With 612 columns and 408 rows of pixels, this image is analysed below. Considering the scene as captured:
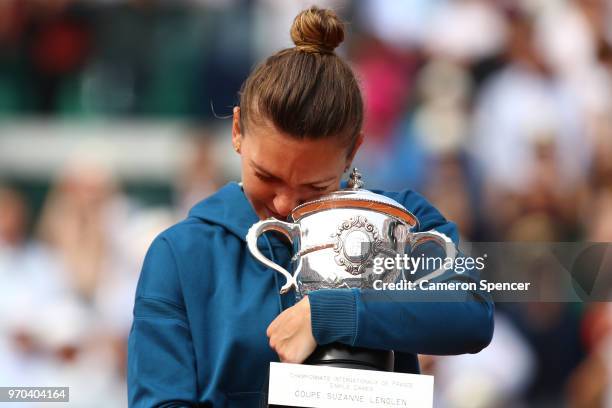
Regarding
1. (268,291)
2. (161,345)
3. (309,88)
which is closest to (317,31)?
(309,88)

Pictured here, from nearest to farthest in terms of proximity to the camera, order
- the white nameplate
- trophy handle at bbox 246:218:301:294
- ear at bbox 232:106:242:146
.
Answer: the white nameplate → trophy handle at bbox 246:218:301:294 → ear at bbox 232:106:242:146

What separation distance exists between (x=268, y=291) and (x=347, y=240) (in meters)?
0.13

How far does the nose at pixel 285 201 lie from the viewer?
1.37 m

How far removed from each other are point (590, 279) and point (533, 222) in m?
2.43

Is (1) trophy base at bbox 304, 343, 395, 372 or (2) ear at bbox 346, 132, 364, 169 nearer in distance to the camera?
(1) trophy base at bbox 304, 343, 395, 372

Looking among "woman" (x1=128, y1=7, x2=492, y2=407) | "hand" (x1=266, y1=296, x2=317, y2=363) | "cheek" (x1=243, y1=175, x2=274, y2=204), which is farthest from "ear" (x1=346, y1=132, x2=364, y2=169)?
"hand" (x1=266, y1=296, x2=317, y2=363)

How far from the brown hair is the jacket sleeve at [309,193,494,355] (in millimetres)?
203

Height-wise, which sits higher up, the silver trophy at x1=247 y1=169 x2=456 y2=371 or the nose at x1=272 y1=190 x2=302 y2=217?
the nose at x1=272 y1=190 x2=302 y2=217

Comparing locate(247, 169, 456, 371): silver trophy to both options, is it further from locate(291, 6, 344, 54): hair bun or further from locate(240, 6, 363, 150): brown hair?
locate(291, 6, 344, 54): hair bun

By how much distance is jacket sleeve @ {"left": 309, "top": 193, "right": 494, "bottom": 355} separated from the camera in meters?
1.27

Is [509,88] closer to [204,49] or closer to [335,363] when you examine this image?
[204,49]

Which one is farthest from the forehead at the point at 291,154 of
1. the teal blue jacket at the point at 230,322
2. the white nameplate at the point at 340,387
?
the white nameplate at the point at 340,387

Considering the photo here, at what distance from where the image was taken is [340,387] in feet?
4.06

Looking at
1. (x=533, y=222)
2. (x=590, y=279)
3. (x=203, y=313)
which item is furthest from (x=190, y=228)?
(x=533, y=222)
